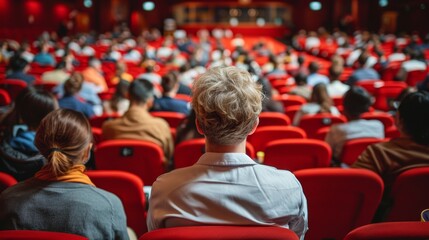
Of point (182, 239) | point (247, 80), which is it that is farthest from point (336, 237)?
point (182, 239)

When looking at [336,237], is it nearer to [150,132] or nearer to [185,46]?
[150,132]

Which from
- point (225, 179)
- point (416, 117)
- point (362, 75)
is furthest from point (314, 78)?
point (225, 179)

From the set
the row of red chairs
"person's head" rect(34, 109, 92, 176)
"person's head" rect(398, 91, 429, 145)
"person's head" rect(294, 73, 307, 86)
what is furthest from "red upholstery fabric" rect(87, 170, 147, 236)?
"person's head" rect(294, 73, 307, 86)

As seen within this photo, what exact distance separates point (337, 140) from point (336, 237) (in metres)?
1.50

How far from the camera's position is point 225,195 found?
1.71m

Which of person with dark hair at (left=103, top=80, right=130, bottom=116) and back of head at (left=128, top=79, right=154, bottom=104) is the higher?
back of head at (left=128, top=79, right=154, bottom=104)

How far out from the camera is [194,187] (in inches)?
68.3

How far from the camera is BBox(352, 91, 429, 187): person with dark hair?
270cm

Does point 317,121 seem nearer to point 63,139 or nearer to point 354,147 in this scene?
point 354,147

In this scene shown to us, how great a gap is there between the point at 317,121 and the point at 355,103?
2.74ft

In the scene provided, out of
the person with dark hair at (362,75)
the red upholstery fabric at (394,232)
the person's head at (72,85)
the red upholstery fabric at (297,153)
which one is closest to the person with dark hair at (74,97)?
the person's head at (72,85)

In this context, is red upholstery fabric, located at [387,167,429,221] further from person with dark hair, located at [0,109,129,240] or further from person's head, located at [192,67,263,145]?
person with dark hair, located at [0,109,129,240]

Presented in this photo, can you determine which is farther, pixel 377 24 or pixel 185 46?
pixel 377 24

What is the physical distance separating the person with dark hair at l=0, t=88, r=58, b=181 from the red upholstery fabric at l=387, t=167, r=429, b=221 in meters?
1.94
